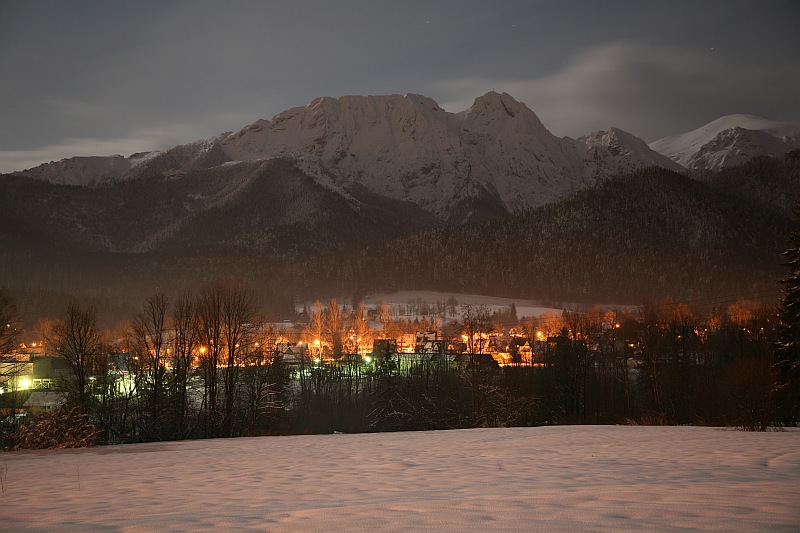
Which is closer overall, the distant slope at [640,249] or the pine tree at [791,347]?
the pine tree at [791,347]

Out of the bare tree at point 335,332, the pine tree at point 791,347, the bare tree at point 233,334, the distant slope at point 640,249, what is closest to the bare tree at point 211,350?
the bare tree at point 233,334

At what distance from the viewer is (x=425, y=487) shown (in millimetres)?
9695

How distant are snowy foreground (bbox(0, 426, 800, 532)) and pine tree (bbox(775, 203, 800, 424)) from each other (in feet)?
23.6

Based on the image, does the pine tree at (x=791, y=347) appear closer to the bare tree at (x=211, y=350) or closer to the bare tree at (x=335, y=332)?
the bare tree at (x=211, y=350)

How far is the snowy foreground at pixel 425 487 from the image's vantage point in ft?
22.3

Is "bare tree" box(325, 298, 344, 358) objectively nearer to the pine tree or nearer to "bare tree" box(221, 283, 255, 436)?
"bare tree" box(221, 283, 255, 436)

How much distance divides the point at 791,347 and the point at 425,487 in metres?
22.3

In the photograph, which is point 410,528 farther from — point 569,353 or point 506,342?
point 506,342

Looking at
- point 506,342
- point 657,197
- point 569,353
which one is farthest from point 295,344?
point 657,197

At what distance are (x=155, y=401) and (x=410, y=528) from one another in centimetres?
3472

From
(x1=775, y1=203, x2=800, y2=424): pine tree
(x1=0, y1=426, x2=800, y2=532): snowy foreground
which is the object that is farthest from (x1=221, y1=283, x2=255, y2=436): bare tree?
(x1=775, y1=203, x2=800, y2=424): pine tree

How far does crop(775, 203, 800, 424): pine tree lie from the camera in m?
24.2

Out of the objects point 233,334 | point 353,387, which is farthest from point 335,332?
point 233,334

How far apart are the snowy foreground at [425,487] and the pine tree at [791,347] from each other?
7.19 metres
